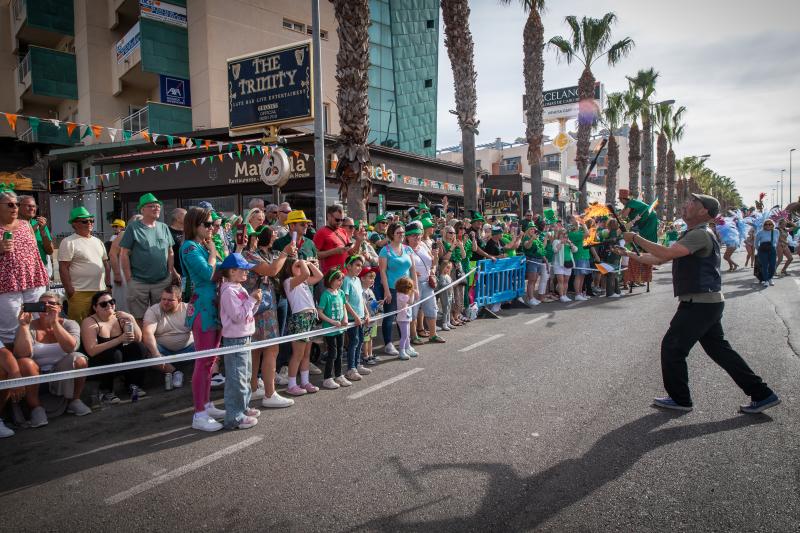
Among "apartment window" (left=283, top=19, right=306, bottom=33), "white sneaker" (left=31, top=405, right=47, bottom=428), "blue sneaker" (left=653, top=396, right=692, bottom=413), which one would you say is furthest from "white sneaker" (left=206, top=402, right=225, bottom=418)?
"apartment window" (left=283, top=19, right=306, bottom=33)

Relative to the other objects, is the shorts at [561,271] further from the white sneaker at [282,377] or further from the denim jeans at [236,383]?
the denim jeans at [236,383]

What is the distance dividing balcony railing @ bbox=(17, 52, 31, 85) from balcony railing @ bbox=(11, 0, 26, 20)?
212 centimetres

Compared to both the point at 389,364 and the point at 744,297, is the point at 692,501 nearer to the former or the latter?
the point at 389,364

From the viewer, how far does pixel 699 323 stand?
468 cm

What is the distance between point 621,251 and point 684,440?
207cm

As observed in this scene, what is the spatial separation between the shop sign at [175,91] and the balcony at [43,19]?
9.02m

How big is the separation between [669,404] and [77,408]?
615 cm

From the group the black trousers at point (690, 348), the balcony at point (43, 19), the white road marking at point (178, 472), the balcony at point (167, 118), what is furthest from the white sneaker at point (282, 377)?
the balcony at point (43, 19)

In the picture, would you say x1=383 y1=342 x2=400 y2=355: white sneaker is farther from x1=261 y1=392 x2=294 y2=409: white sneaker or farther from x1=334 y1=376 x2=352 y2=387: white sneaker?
x1=261 y1=392 x2=294 y2=409: white sneaker

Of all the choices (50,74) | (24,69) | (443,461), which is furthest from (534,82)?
(24,69)

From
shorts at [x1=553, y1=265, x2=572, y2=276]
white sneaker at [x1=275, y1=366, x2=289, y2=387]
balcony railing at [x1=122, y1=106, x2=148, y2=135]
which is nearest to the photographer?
white sneaker at [x1=275, y1=366, x2=289, y2=387]

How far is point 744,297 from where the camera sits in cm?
1189

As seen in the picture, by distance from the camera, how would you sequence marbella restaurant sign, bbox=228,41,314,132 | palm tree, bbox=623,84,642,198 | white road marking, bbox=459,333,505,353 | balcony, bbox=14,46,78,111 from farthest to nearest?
palm tree, bbox=623,84,642,198, balcony, bbox=14,46,78,111, marbella restaurant sign, bbox=228,41,314,132, white road marking, bbox=459,333,505,353

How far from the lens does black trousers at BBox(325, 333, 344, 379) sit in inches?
234
